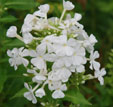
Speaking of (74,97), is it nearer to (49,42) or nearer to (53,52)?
(53,52)

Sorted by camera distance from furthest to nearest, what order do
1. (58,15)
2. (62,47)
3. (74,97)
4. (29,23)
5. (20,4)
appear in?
(58,15), (20,4), (74,97), (29,23), (62,47)

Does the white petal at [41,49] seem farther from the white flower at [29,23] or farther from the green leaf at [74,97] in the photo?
the green leaf at [74,97]

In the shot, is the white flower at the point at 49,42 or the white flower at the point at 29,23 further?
the white flower at the point at 29,23

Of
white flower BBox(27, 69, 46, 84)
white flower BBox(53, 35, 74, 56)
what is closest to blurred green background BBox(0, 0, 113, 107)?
white flower BBox(27, 69, 46, 84)

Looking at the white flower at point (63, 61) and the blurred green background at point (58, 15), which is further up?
the white flower at point (63, 61)

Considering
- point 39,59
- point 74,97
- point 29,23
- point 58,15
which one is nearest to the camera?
point 39,59

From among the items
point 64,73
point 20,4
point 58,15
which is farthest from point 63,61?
point 58,15

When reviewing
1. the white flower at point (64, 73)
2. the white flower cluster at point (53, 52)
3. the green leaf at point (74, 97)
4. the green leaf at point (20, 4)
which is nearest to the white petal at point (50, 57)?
the white flower cluster at point (53, 52)

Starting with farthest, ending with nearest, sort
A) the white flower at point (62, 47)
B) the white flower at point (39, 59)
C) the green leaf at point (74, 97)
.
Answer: the green leaf at point (74, 97)
the white flower at point (39, 59)
the white flower at point (62, 47)

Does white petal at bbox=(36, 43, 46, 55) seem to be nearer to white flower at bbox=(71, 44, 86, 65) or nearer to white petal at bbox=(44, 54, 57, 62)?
white petal at bbox=(44, 54, 57, 62)
